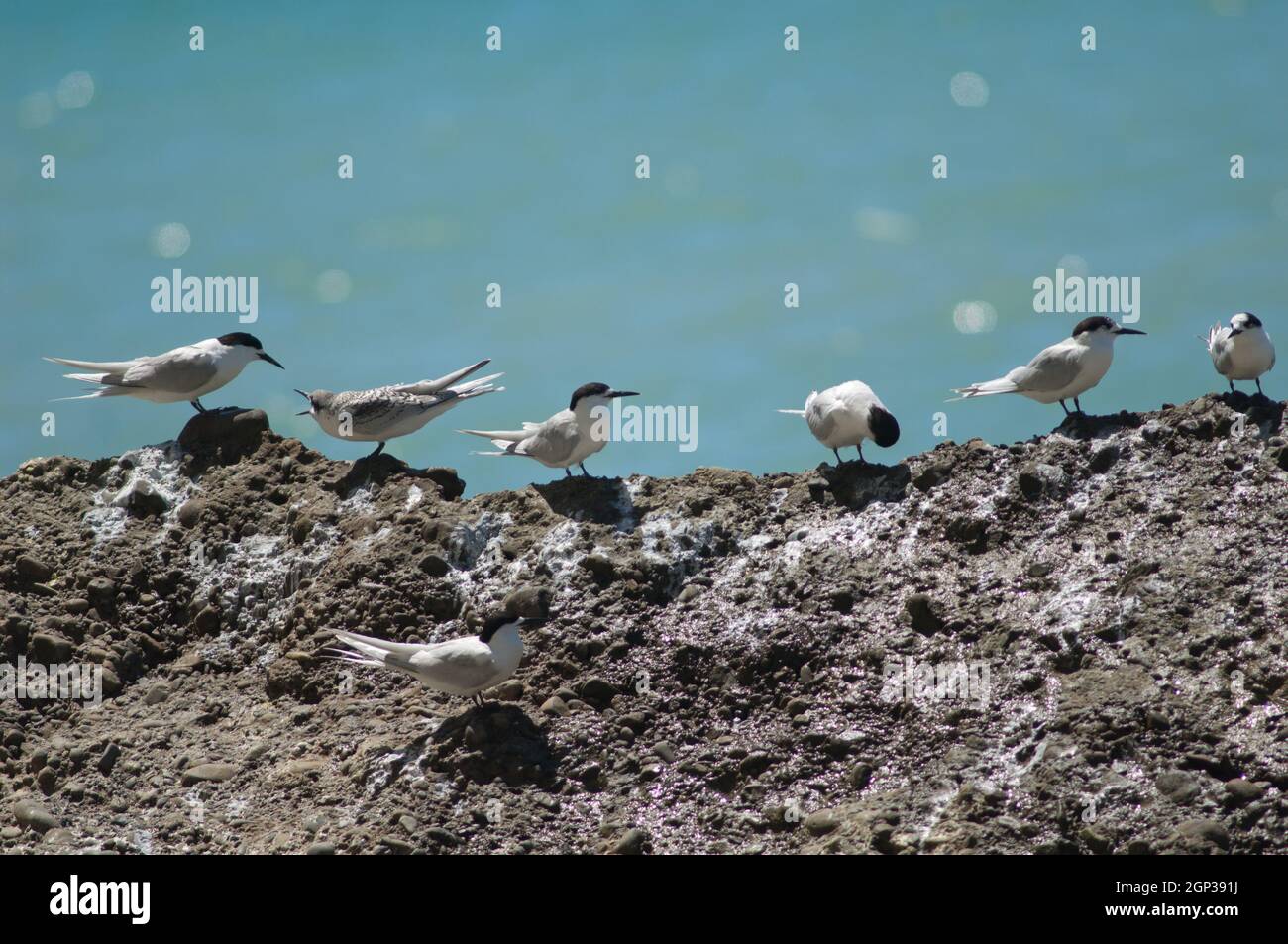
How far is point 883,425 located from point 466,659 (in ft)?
12.3

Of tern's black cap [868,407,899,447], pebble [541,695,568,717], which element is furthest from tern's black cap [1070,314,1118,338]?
pebble [541,695,568,717]

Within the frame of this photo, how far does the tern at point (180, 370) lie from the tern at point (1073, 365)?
6.63 m

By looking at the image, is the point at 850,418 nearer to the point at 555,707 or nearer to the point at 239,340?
the point at 555,707

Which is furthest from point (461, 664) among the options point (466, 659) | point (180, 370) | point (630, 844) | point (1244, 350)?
point (1244, 350)

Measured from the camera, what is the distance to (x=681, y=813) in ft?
32.8

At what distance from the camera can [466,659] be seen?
1039 cm

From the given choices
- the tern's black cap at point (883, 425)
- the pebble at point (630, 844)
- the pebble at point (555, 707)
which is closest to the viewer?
the pebble at point (630, 844)

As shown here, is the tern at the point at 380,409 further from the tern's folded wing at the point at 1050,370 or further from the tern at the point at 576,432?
the tern's folded wing at the point at 1050,370

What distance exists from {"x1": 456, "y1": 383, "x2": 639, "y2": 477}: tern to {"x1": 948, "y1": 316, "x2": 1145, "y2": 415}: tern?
3127 millimetres

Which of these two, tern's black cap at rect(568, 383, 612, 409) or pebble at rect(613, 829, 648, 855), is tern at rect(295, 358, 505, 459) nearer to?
tern's black cap at rect(568, 383, 612, 409)

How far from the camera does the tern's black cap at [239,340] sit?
13852 millimetres

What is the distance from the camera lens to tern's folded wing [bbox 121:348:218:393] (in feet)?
44.7

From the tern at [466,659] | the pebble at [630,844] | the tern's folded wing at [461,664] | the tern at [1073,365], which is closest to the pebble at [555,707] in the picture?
the tern at [466,659]

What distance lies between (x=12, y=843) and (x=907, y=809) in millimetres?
5745
